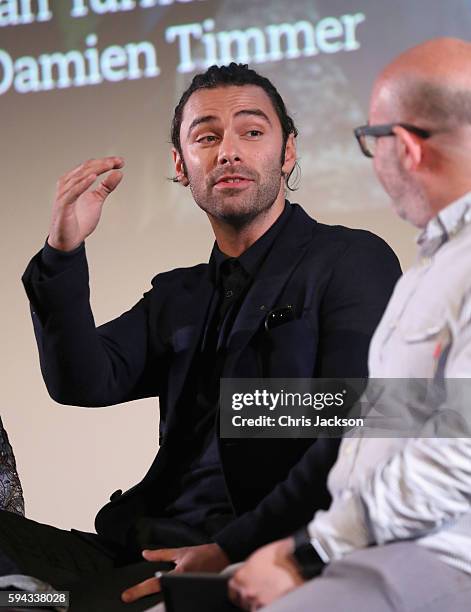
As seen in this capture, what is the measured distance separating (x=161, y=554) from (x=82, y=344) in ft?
1.49

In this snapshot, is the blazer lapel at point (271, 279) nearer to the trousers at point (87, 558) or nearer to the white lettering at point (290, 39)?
the trousers at point (87, 558)

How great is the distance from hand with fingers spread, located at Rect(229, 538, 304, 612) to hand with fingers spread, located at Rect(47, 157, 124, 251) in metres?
0.89

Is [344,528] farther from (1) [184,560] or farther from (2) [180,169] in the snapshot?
(2) [180,169]

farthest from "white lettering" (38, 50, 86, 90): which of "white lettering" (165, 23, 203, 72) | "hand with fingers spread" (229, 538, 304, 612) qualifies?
"hand with fingers spread" (229, 538, 304, 612)

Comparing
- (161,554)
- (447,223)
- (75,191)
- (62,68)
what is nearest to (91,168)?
(75,191)

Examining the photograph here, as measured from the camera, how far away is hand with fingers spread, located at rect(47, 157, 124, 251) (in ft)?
6.34

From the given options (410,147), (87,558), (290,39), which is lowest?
(87,558)

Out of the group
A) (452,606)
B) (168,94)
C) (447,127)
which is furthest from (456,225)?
(168,94)

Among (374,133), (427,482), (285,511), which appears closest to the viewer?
(427,482)

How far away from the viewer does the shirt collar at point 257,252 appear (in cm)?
208

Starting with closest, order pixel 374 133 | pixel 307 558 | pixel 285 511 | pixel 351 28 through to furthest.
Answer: pixel 307 558, pixel 374 133, pixel 285 511, pixel 351 28

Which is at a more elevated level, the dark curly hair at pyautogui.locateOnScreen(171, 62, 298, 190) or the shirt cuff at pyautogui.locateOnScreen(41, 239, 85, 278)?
the dark curly hair at pyautogui.locateOnScreen(171, 62, 298, 190)

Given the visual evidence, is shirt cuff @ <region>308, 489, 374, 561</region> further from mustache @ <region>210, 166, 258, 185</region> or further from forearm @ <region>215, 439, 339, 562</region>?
mustache @ <region>210, 166, 258, 185</region>

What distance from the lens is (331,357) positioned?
1.84 metres
